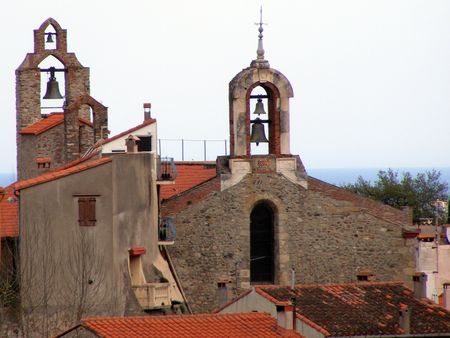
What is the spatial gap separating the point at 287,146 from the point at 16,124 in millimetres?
15527

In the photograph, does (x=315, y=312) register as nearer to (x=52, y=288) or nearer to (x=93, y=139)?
(x=52, y=288)

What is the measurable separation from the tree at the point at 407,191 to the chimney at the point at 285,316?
58937 mm

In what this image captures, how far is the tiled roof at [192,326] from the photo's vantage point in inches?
2018

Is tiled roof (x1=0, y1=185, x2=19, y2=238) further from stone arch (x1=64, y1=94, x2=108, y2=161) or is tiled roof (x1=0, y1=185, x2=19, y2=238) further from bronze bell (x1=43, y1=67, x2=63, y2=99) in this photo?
bronze bell (x1=43, y1=67, x2=63, y2=99)

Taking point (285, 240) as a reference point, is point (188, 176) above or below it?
above

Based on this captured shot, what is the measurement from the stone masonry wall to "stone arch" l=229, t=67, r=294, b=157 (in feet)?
3.74

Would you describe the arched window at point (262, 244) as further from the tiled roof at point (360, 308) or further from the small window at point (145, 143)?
the tiled roof at point (360, 308)

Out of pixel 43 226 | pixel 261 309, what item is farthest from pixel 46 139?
pixel 261 309

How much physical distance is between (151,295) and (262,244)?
264 inches

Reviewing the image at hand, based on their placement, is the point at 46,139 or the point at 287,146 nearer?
the point at 287,146

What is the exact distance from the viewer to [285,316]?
2111 inches

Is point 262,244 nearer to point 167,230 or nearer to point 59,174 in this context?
point 167,230

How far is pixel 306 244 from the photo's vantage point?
2665 inches

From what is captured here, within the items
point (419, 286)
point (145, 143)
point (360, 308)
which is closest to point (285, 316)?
point (360, 308)
